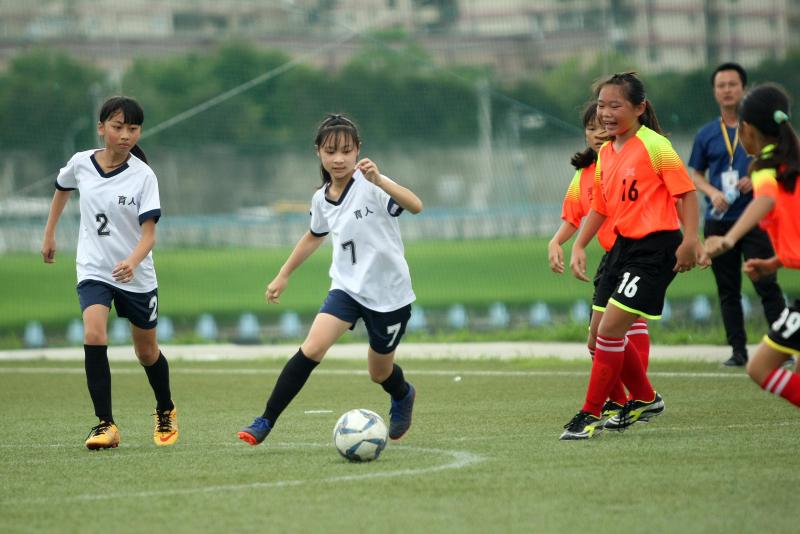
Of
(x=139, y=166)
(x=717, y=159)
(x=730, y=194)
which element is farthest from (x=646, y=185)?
(x=717, y=159)

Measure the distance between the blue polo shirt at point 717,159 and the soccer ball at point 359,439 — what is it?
5.38 meters

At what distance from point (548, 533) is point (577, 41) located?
15.1 meters

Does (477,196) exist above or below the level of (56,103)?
below

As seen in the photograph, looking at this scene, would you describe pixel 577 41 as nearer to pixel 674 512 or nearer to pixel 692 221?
pixel 692 221

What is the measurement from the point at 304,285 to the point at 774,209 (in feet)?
75.5

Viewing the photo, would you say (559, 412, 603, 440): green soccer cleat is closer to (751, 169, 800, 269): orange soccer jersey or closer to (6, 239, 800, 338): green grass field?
(751, 169, 800, 269): orange soccer jersey

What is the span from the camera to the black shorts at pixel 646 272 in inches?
303

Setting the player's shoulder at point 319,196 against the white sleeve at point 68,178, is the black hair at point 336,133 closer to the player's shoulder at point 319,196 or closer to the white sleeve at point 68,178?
the player's shoulder at point 319,196

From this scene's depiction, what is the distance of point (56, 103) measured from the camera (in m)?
20.0

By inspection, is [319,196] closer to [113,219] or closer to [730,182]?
[113,219]

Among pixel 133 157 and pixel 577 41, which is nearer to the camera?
pixel 133 157

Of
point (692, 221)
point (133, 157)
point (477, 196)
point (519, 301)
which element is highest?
point (133, 157)

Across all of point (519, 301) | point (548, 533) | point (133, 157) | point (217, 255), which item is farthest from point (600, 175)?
point (217, 255)

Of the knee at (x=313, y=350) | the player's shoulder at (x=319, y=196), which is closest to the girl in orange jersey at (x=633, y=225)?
the knee at (x=313, y=350)
